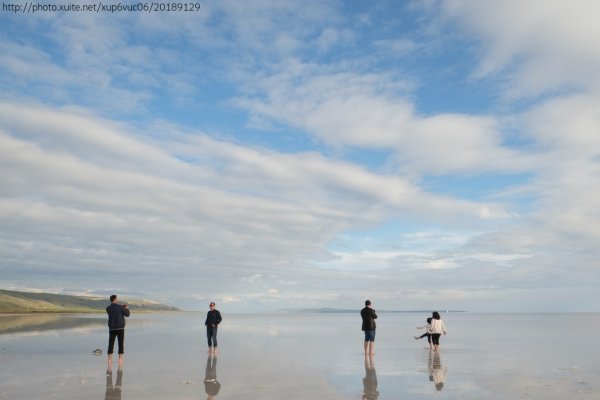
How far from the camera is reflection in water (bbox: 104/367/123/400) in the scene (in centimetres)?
1333

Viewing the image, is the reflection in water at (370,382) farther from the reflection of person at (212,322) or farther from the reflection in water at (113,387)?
the reflection of person at (212,322)

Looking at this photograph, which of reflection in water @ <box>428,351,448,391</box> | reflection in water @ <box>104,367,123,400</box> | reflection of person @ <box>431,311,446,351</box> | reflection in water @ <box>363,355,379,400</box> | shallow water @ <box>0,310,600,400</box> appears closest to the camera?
reflection in water @ <box>104,367,123,400</box>

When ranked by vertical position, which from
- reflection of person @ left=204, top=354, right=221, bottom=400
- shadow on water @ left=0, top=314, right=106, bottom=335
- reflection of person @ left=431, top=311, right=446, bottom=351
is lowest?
shadow on water @ left=0, top=314, right=106, bottom=335

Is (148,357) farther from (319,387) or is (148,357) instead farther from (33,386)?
(319,387)

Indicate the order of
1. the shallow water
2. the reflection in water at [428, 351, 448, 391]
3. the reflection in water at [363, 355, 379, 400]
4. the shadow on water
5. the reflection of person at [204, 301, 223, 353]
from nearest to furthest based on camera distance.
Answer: the reflection in water at [363, 355, 379, 400]
the shallow water
the reflection in water at [428, 351, 448, 391]
the reflection of person at [204, 301, 223, 353]
the shadow on water

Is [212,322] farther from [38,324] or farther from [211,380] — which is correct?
[38,324]

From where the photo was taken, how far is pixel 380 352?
25906 millimetres

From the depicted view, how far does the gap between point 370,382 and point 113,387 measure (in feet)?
25.6

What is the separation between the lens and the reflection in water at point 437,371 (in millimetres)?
15721

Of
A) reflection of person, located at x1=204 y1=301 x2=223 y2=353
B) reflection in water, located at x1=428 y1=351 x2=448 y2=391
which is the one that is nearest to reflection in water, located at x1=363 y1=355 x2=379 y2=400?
reflection in water, located at x1=428 y1=351 x2=448 y2=391

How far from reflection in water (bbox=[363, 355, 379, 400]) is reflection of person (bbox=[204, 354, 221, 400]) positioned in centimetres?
420

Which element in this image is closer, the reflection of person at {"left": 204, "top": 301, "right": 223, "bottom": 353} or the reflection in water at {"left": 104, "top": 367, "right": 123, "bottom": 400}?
the reflection in water at {"left": 104, "top": 367, "right": 123, "bottom": 400}

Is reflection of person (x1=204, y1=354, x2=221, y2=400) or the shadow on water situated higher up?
reflection of person (x1=204, y1=354, x2=221, y2=400)

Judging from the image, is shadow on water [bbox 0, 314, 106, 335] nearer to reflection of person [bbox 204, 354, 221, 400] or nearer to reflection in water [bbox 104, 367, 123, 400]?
reflection of person [bbox 204, 354, 221, 400]
